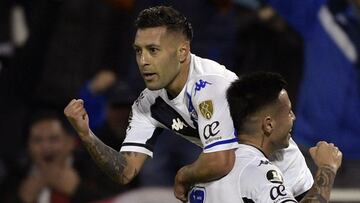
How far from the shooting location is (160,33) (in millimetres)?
6031

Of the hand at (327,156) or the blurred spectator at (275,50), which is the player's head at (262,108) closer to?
the hand at (327,156)

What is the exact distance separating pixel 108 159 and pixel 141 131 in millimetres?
319

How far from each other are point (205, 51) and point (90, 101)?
810 millimetres

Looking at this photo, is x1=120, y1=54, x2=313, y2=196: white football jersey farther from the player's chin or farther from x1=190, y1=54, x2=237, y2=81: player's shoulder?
the player's chin

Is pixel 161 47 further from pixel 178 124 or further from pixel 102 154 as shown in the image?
pixel 102 154

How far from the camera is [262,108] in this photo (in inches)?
231

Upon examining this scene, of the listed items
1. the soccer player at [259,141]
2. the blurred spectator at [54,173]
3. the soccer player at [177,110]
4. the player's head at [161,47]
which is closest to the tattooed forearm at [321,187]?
the soccer player at [259,141]

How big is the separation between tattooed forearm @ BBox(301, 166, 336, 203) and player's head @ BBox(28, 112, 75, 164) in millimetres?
3024

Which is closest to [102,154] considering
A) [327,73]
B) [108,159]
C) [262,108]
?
[108,159]

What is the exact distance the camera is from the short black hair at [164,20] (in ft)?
19.9

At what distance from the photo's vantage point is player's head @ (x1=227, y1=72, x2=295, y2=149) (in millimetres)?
5867

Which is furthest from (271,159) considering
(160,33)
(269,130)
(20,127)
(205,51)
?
(20,127)

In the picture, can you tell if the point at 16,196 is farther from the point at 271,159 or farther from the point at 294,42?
the point at 271,159

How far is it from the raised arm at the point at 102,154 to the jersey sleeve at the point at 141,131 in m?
0.03
